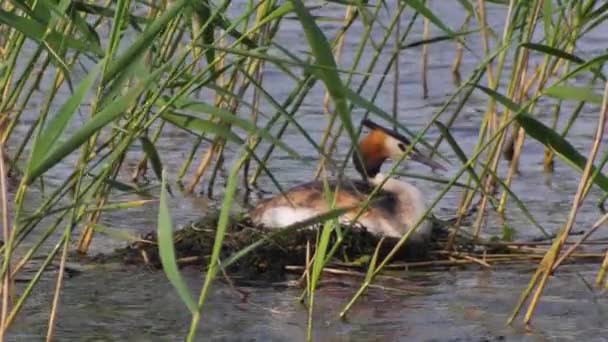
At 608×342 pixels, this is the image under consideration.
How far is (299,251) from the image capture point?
590 centimetres

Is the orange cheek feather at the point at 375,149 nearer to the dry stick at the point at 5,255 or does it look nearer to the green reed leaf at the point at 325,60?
the dry stick at the point at 5,255

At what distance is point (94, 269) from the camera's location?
19.2 feet

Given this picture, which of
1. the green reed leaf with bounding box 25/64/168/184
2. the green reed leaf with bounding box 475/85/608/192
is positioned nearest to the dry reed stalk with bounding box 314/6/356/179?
the green reed leaf with bounding box 475/85/608/192

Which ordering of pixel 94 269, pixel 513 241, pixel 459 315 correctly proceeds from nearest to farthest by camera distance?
1. pixel 459 315
2. pixel 94 269
3. pixel 513 241

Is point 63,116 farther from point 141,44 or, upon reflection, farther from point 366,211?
point 366,211

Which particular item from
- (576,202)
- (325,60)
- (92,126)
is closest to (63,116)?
(92,126)

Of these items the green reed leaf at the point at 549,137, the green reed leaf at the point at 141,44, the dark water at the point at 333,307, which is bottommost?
the dark water at the point at 333,307

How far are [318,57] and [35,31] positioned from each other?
2.49 ft

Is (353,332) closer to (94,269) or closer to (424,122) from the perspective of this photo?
(94,269)

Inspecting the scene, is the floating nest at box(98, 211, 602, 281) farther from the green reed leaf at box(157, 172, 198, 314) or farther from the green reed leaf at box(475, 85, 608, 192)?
the green reed leaf at box(157, 172, 198, 314)

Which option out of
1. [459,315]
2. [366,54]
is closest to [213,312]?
[459,315]

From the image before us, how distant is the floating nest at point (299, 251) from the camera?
19.2 feet

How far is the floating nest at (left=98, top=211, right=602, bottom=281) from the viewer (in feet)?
19.2

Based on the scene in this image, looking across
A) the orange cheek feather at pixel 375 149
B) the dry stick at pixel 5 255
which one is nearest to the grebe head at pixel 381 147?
the orange cheek feather at pixel 375 149
